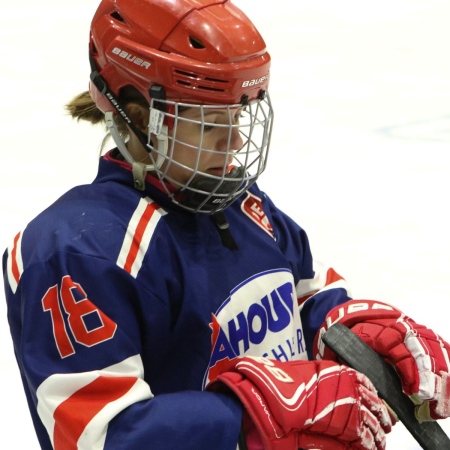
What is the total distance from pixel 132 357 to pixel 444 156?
2.49 meters

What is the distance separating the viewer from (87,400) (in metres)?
1.46

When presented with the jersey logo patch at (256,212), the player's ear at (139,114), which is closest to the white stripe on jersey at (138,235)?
the player's ear at (139,114)

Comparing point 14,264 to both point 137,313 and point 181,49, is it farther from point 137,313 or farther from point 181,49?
point 181,49

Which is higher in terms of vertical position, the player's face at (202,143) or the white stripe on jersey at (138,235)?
the player's face at (202,143)

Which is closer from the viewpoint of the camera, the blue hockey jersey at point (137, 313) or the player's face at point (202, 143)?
the blue hockey jersey at point (137, 313)

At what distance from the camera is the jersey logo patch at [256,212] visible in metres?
1.81

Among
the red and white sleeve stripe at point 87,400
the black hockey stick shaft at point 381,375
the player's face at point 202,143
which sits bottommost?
the black hockey stick shaft at point 381,375

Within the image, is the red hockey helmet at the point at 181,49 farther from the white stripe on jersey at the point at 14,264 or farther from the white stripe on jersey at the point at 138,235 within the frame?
the white stripe on jersey at the point at 14,264

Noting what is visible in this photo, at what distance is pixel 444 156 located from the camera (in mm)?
3787

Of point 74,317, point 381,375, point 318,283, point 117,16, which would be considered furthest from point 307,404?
point 117,16

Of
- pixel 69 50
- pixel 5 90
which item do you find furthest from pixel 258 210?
pixel 69 50

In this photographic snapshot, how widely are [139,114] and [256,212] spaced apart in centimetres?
30

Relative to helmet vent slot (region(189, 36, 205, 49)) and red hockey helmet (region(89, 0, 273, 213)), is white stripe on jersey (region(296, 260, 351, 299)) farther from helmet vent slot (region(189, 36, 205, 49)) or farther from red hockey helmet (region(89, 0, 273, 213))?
helmet vent slot (region(189, 36, 205, 49))

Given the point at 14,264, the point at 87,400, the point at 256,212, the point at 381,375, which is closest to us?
the point at 87,400
